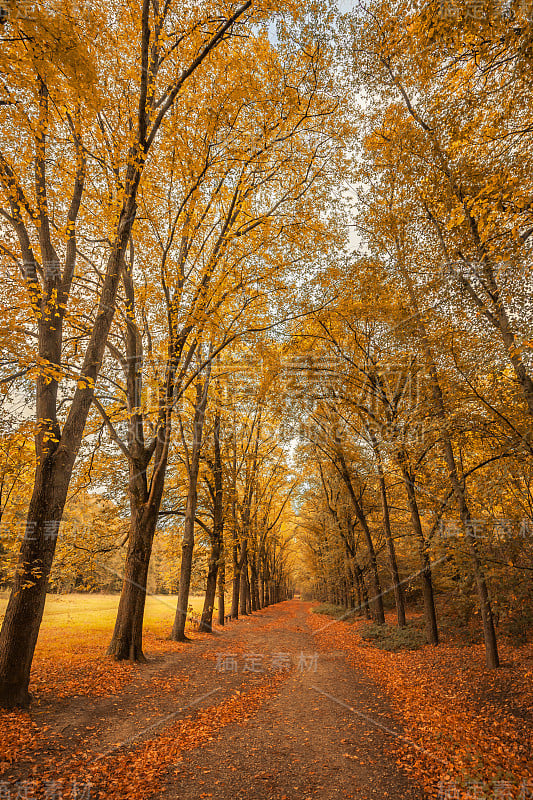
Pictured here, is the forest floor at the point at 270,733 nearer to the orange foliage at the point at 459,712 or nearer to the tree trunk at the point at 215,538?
the orange foliage at the point at 459,712

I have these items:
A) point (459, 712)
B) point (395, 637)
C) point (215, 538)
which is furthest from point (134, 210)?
point (395, 637)

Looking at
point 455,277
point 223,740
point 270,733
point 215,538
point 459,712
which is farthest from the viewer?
point 215,538

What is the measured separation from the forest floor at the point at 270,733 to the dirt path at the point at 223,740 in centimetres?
2

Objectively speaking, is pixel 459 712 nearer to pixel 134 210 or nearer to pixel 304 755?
pixel 304 755

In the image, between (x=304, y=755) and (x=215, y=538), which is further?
(x=215, y=538)

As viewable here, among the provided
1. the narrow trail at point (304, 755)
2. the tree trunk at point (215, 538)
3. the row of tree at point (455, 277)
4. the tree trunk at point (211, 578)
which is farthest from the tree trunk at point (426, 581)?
the tree trunk at point (211, 578)

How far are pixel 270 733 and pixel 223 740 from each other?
74 cm

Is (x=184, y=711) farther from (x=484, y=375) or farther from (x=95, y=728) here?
(x=484, y=375)

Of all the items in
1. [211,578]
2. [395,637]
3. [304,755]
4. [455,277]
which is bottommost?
[395,637]

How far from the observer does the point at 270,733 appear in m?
5.50

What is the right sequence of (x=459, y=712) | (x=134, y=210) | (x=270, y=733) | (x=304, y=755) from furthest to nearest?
(x=134, y=210)
(x=459, y=712)
(x=270, y=733)
(x=304, y=755)

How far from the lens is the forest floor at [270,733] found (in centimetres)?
403

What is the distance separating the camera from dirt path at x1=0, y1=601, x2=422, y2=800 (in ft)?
13.2

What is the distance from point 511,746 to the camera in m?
5.04
